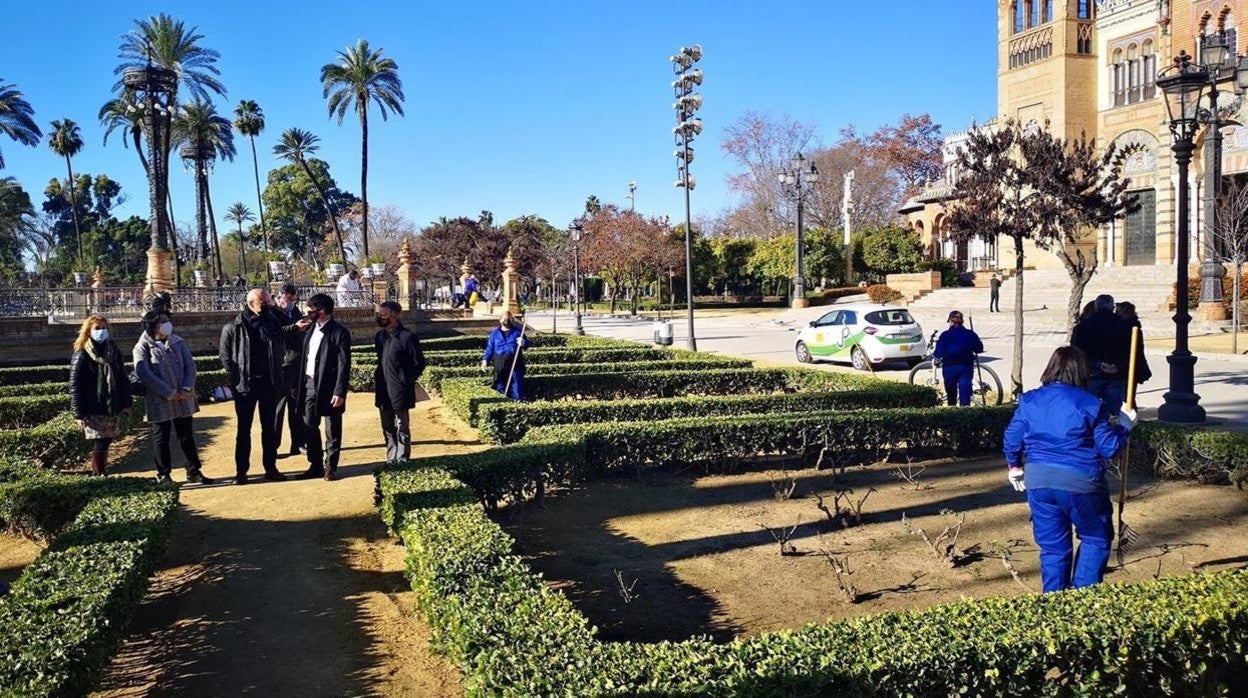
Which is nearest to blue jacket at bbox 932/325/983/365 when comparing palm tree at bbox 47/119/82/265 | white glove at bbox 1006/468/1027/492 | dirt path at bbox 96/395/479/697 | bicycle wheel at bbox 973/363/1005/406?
bicycle wheel at bbox 973/363/1005/406

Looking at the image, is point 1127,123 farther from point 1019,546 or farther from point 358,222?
point 358,222

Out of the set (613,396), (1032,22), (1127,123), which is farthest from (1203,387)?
(1032,22)

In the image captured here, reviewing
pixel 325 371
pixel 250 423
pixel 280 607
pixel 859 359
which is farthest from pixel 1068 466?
pixel 859 359

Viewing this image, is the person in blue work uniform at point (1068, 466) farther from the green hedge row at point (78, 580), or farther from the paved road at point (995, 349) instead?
the paved road at point (995, 349)

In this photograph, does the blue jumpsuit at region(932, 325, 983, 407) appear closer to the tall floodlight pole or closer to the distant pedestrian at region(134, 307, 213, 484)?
the distant pedestrian at region(134, 307, 213, 484)

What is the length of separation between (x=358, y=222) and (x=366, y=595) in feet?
237

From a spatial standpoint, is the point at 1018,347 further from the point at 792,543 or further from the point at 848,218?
the point at 848,218

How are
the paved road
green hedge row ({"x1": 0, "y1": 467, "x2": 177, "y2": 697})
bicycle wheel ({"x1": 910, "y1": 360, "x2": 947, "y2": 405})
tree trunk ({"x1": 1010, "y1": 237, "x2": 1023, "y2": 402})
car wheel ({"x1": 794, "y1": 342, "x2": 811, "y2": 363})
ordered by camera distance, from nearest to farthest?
green hedge row ({"x1": 0, "y1": 467, "x2": 177, "y2": 697}) → tree trunk ({"x1": 1010, "y1": 237, "x2": 1023, "y2": 402}) → the paved road → bicycle wheel ({"x1": 910, "y1": 360, "x2": 947, "y2": 405}) → car wheel ({"x1": 794, "y1": 342, "x2": 811, "y2": 363})

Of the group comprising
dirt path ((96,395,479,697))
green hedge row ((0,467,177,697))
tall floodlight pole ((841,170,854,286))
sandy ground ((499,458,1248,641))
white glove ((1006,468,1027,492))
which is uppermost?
tall floodlight pole ((841,170,854,286))

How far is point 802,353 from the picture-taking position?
70.0ft

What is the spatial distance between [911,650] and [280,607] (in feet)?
12.0

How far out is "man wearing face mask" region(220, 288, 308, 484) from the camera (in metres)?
8.00

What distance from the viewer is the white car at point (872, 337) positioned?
19000 mm

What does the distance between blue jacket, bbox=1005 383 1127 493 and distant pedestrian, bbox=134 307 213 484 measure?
6.72 m
